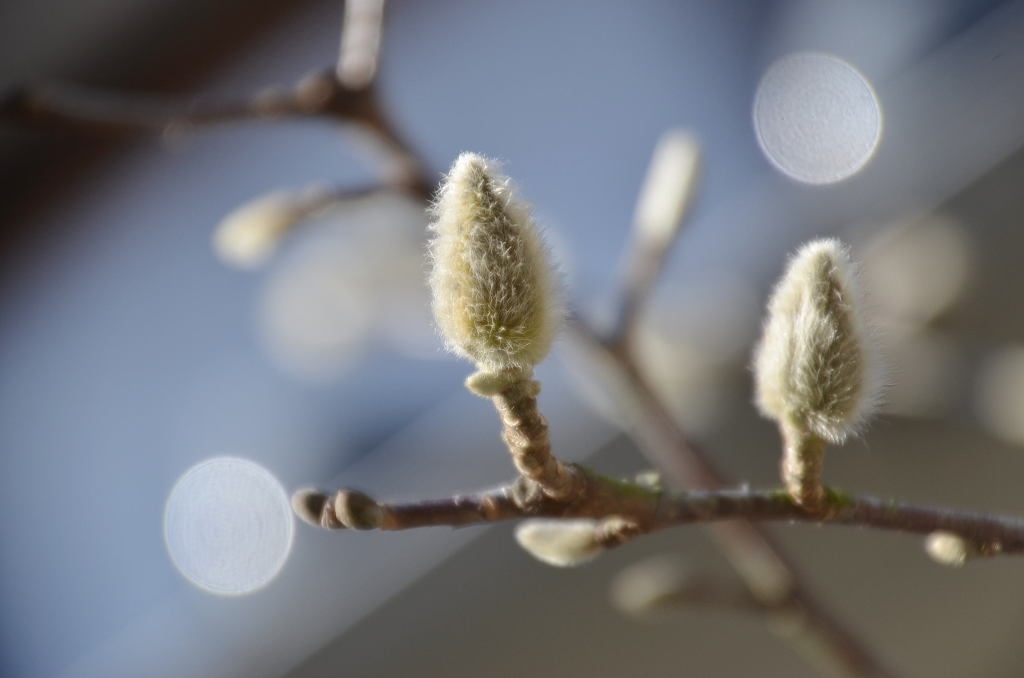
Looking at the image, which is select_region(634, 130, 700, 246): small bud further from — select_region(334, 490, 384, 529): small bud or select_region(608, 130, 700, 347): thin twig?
select_region(334, 490, 384, 529): small bud

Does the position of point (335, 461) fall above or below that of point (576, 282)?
above

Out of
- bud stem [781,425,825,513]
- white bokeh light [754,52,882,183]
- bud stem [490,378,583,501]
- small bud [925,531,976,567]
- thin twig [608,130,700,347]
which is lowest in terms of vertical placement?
small bud [925,531,976,567]

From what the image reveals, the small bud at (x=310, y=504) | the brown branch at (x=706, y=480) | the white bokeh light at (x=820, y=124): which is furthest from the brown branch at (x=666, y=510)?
the white bokeh light at (x=820, y=124)

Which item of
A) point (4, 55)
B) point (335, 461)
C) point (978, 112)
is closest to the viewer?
point (978, 112)

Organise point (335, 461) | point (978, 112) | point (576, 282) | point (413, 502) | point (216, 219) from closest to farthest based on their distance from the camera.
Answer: point (413, 502) → point (576, 282) → point (978, 112) → point (335, 461) → point (216, 219)

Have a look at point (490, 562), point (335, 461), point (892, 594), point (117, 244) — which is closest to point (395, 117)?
point (490, 562)

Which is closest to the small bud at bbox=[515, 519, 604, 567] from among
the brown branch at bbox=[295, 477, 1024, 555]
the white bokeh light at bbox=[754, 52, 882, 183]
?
the brown branch at bbox=[295, 477, 1024, 555]

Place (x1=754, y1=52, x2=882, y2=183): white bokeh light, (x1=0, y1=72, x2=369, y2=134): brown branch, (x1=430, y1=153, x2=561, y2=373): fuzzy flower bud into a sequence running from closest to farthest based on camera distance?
1. (x1=430, y1=153, x2=561, y2=373): fuzzy flower bud
2. (x1=0, y1=72, x2=369, y2=134): brown branch
3. (x1=754, y1=52, x2=882, y2=183): white bokeh light

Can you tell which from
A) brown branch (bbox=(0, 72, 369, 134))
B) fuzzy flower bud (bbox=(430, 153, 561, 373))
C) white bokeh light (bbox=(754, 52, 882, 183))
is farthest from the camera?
white bokeh light (bbox=(754, 52, 882, 183))

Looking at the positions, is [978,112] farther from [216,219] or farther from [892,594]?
[216,219]
